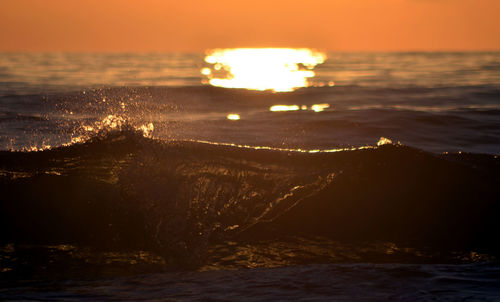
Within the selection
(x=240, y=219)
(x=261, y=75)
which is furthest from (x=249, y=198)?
(x=261, y=75)

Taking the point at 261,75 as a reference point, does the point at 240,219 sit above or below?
below

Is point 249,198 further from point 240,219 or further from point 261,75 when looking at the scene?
point 261,75

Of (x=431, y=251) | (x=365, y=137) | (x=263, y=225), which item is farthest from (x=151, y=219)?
(x=365, y=137)

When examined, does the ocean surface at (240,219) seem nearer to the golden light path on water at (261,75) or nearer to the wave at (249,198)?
the wave at (249,198)

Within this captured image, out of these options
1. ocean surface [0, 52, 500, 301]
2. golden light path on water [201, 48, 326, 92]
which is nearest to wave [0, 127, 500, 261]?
ocean surface [0, 52, 500, 301]

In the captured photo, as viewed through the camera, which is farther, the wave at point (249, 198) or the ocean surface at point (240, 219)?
the wave at point (249, 198)

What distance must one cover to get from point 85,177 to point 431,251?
5.33m

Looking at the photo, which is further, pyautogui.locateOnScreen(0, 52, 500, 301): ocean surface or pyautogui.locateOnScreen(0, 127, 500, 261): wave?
pyautogui.locateOnScreen(0, 127, 500, 261): wave

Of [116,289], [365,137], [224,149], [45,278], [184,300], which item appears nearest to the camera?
[184,300]

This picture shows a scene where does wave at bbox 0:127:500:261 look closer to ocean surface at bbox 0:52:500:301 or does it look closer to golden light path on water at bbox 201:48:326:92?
ocean surface at bbox 0:52:500:301

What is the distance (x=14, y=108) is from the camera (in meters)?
13.8

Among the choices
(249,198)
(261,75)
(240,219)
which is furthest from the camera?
(261,75)

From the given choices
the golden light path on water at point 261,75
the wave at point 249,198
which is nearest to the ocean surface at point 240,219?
the wave at point 249,198

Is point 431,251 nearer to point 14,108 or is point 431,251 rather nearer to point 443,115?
point 443,115
